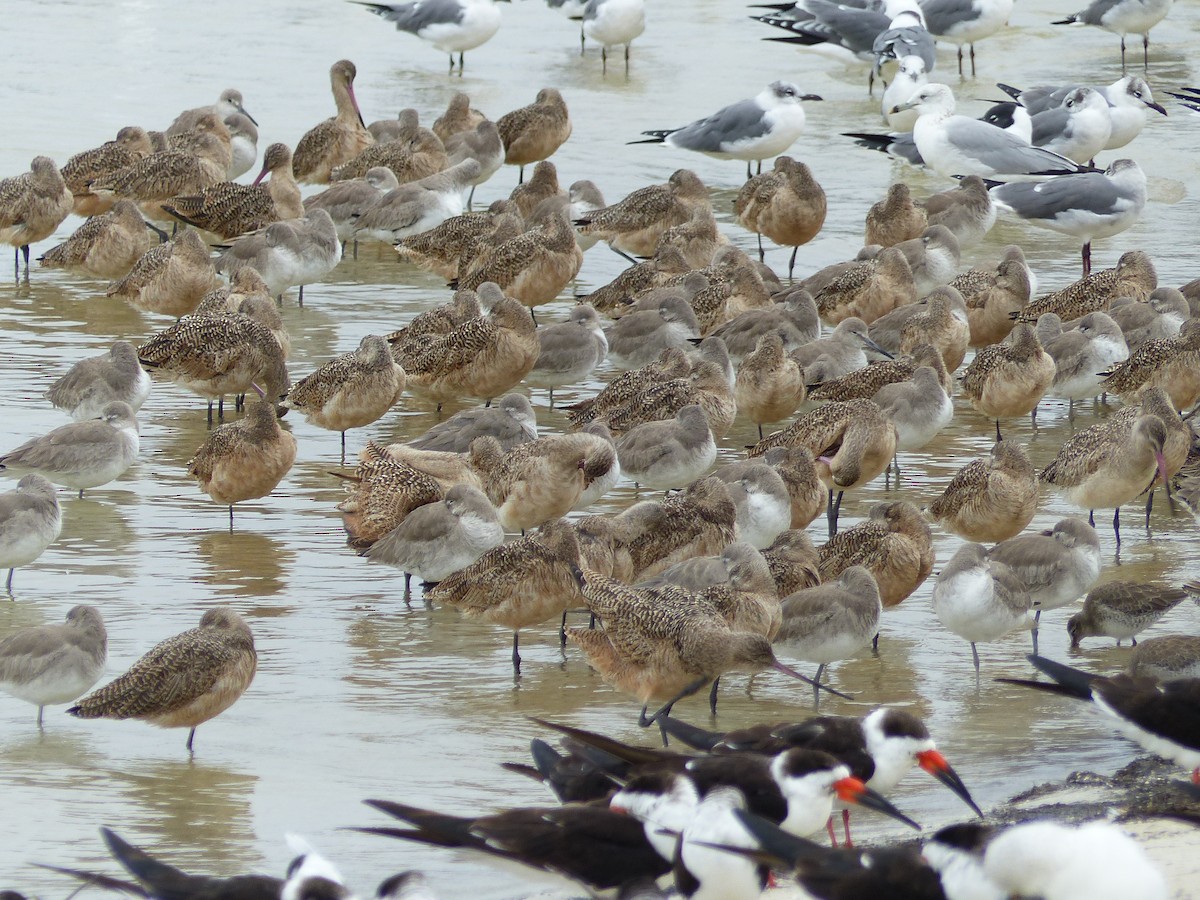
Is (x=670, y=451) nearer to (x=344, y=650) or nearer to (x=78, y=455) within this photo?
(x=344, y=650)

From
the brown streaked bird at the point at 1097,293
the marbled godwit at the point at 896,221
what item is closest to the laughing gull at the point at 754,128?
the marbled godwit at the point at 896,221

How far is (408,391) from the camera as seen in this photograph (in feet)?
40.3

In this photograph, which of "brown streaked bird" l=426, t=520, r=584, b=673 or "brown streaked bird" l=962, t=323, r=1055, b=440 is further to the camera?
"brown streaked bird" l=962, t=323, r=1055, b=440

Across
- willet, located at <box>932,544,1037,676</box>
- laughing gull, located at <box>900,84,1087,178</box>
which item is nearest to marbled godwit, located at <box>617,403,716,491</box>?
willet, located at <box>932,544,1037,676</box>

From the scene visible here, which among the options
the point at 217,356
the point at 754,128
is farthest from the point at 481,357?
the point at 754,128

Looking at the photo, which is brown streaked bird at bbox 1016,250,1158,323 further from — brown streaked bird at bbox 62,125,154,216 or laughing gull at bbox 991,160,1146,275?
brown streaked bird at bbox 62,125,154,216

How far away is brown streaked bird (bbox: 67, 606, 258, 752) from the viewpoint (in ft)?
22.7

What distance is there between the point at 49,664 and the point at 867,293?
6.97 m

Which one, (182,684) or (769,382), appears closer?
(182,684)

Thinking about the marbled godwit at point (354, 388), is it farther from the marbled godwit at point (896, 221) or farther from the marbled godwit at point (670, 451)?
the marbled godwit at point (896, 221)

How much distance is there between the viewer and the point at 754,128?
16.9 metres

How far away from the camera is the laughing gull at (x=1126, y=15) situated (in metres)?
21.7

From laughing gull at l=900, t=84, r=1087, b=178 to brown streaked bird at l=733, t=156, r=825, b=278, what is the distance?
2.16 metres

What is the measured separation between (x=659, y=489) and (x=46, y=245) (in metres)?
7.35
